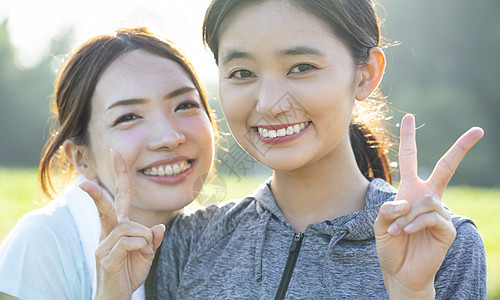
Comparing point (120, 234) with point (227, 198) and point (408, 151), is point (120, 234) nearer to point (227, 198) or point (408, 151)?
point (408, 151)

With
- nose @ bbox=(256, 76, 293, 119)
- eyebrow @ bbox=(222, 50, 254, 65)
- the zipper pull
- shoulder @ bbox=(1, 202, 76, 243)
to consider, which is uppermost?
eyebrow @ bbox=(222, 50, 254, 65)

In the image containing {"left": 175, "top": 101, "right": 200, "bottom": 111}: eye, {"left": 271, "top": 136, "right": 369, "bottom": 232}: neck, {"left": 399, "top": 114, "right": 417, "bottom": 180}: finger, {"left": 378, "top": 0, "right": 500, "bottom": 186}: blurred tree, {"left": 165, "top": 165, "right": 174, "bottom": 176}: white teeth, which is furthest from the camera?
{"left": 378, "top": 0, "right": 500, "bottom": 186}: blurred tree

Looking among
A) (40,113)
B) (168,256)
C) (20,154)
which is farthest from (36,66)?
(168,256)

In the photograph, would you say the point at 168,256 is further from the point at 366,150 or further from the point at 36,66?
the point at 36,66

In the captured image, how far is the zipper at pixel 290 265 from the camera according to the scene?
2.10m

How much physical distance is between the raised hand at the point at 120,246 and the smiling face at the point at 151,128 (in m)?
0.54

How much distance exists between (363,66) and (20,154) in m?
30.2

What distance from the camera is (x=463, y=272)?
1883mm

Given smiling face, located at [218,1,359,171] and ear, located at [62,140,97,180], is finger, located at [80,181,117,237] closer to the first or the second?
smiling face, located at [218,1,359,171]

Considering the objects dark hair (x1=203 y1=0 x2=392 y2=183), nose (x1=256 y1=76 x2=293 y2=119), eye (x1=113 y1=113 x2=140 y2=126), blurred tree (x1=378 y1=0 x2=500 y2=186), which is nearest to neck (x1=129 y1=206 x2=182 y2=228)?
eye (x1=113 y1=113 x2=140 y2=126)

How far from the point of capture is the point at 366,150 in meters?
2.69

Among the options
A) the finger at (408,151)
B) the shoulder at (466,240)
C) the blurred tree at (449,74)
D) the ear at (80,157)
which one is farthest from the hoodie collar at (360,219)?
the blurred tree at (449,74)

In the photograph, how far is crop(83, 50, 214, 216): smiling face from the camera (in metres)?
2.62

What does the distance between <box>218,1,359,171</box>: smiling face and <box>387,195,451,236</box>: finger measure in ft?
1.89
